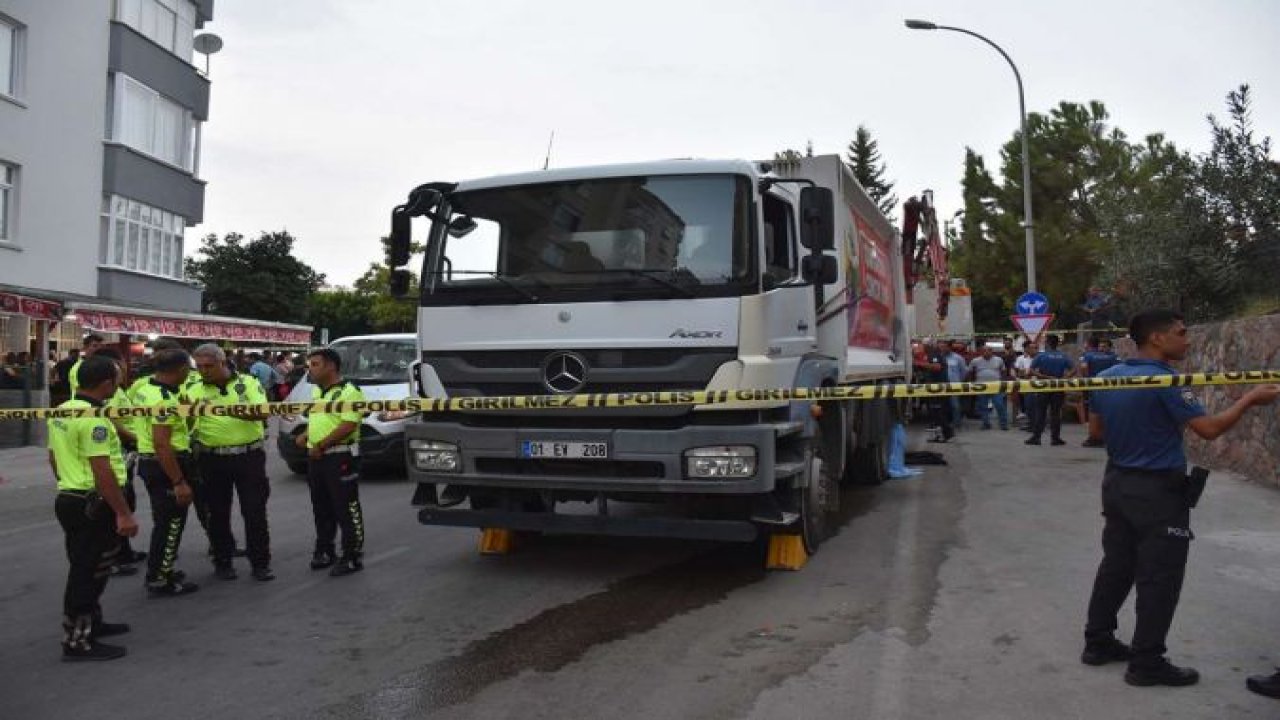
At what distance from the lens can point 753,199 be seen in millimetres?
5891

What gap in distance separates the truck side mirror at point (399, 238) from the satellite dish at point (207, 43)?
22.8 m

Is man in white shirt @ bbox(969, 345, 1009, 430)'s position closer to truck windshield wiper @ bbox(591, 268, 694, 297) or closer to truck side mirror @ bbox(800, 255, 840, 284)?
truck side mirror @ bbox(800, 255, 840, 284)

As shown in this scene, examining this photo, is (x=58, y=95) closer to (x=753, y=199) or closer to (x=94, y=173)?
(x=94, y=173)

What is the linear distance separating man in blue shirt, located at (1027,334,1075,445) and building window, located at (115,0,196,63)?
2088 centimetres

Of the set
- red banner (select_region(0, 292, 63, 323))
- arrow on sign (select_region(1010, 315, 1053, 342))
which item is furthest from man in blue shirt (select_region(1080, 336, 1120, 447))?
red banner (select_region(0, 292, 63, 323))

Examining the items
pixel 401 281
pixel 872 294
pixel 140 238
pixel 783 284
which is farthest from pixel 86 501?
pixel 140 238

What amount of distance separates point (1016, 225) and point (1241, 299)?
2653 centimetres

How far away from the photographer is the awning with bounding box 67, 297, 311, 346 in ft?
66.4

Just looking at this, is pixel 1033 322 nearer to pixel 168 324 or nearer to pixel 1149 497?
pixel 1149 497

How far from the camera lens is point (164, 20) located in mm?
23906

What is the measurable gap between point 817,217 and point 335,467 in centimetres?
363

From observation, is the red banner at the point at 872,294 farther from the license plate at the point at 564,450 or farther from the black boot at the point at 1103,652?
the black boot at the point at 1103,652

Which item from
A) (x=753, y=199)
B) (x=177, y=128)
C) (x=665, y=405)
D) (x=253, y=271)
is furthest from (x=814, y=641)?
(x=253, y=271)

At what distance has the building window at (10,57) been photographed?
18.9 m
